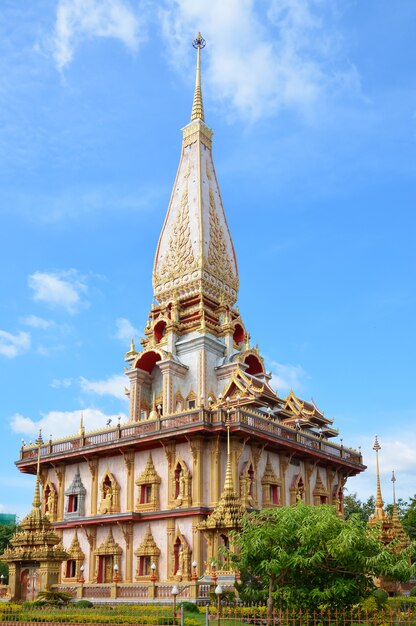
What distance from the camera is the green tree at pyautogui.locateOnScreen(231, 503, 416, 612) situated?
1708 centimetres

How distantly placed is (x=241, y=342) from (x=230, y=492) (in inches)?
697

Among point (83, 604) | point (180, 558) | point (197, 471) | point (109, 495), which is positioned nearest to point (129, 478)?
point (109, 495)

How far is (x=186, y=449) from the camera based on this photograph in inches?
1278

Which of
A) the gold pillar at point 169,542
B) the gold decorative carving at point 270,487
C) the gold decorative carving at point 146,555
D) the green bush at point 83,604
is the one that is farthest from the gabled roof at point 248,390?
the green bush at point 83,604

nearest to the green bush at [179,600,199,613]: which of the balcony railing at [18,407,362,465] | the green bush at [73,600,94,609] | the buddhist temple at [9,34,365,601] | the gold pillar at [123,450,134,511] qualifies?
the buddhist temple at [9,34,365,601]

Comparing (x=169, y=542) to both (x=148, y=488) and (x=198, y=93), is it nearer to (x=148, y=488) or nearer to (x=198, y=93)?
(x=148, y=488)

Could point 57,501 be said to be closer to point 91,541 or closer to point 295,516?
point 91,541

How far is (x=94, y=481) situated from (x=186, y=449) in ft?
19.9

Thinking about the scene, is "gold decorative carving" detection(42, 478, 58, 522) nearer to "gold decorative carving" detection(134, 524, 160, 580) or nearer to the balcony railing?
the balcony railing

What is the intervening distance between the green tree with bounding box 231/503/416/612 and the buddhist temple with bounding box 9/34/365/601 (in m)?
5.52

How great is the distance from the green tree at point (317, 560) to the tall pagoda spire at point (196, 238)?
2416cm

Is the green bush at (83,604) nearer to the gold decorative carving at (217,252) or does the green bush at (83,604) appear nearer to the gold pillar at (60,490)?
the gold pillar at (60,490)

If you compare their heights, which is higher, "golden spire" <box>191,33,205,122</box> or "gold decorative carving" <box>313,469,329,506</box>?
"golden spire" <box>191,33,205,122</box>

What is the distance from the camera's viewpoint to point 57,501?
37.3 meters
